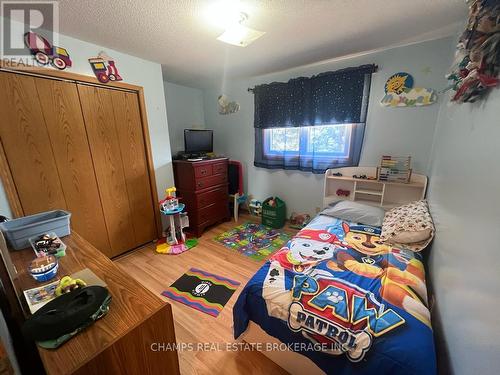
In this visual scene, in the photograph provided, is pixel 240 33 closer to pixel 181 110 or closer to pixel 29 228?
pixel 29 228

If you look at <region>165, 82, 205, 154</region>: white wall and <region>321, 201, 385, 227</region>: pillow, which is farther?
<region>165, 82, 205, 154</region>: white wall

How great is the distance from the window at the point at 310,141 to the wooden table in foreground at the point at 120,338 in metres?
2.51

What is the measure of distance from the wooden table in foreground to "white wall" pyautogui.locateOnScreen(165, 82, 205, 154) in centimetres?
264

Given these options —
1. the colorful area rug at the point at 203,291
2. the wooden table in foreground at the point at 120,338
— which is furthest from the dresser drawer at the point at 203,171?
the wooden table in foreground at the point at 120,338

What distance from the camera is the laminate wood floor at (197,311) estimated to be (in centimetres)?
127

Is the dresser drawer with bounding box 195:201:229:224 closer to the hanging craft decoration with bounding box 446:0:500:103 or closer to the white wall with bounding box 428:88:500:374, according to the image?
the white wall with bounding box 428:88:500:374

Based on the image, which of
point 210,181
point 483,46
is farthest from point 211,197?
point 483,46

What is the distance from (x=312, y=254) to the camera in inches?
60.1

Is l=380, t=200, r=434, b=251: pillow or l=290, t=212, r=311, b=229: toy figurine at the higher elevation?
l=380, t=200, r=434, b=251: pillow

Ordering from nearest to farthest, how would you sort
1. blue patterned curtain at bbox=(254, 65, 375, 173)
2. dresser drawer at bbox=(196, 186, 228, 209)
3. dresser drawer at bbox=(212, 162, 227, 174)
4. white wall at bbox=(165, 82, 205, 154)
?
blue patterned curtain at bbox=(254, 65, 375, 173) < dresser drawer at bbox=(196, 186, 228, 209) < dresser drawer at bbox=(212, 162, 227, 174) < white wall at bbox=(165, 82, 205, 154)

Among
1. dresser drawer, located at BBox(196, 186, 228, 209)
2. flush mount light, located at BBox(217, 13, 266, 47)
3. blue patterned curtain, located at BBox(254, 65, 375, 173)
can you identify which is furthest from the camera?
dresser drawer, located at BBox(196, 186, 228, 209)

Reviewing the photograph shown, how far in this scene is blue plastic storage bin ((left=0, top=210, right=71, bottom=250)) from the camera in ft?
3.94

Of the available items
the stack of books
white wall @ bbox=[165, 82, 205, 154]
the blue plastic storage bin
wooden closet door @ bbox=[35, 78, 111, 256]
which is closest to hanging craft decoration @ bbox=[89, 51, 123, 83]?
wooden closet door @ bbox=[35, 78, 111, 256]

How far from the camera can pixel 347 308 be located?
3.34ft
